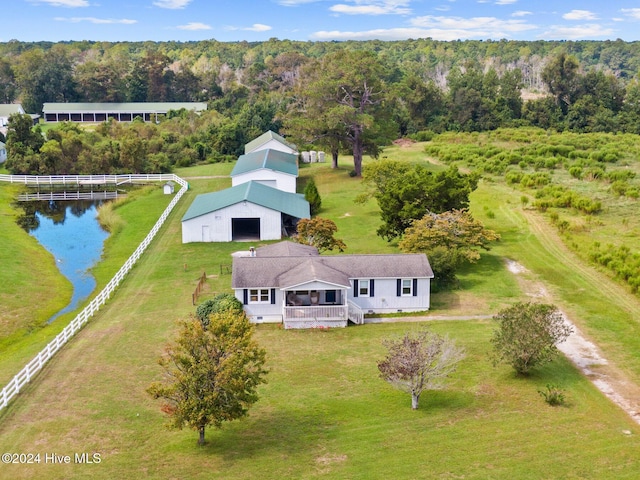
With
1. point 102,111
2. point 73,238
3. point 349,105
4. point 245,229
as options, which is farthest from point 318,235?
point 102,111

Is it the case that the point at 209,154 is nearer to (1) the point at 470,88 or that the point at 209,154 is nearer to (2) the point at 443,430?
(1) the point at 470,88

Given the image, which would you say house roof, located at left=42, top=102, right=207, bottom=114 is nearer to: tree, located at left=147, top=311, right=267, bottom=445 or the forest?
the forest

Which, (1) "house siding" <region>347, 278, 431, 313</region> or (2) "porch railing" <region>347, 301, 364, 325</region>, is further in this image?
(1) "house siding" <region>347, 278, 431, 313</region>

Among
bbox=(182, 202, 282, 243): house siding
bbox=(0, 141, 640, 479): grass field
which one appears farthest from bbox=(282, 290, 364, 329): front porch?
bbox=(182, 202, 282, 243): house siding

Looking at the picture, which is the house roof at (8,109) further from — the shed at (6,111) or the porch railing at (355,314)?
the porch railing at (355,314)

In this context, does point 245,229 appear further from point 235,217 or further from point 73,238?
point 73,238

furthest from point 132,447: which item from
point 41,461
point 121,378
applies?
point 121,378
